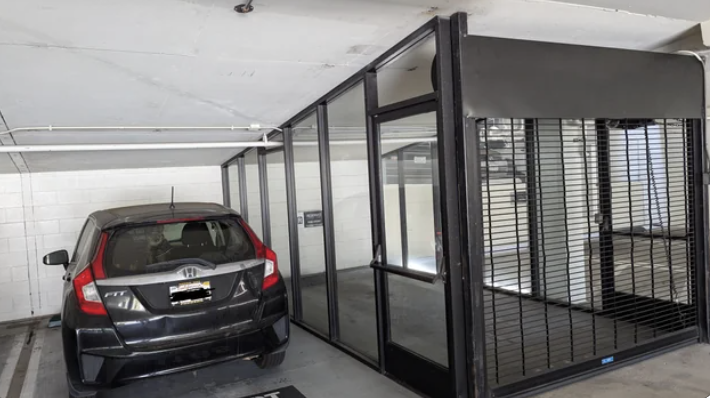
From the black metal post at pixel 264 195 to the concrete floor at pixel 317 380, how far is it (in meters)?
1.96

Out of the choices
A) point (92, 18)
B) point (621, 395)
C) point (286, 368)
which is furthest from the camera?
point (286, 368)

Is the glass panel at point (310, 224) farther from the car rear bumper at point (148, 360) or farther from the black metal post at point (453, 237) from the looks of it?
the black metal post at point (453, 237)

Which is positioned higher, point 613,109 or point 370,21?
point 370,21

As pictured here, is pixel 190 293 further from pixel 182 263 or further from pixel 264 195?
pixel 264 195

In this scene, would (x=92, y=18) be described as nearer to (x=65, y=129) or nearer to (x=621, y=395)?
(x=65, y=129)

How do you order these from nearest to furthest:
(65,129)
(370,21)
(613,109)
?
1. (370,21)
2. (613,109)
3. (65,129)

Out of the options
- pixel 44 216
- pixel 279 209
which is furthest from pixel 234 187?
pixel 44 216

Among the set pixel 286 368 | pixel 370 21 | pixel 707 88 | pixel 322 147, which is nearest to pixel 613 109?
pixel 707 88

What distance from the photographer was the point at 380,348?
3.78 m

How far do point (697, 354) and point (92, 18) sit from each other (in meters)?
4.69

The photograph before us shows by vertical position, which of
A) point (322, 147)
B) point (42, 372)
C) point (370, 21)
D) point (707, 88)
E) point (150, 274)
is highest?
point (370, 21)

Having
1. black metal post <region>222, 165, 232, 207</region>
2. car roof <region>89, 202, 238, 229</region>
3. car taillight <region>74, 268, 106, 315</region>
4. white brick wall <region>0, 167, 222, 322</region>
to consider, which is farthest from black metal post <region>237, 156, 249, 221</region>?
car taillight <region>74, 268, 106, 315</region>

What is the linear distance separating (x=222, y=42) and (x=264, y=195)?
3.42m

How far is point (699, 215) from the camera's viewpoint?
3926 mm
